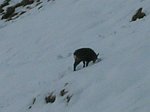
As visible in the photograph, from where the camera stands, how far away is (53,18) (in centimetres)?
2153

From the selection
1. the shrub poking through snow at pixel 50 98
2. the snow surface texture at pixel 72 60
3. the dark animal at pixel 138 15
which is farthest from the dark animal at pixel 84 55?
the dark animal at pixel 138 15

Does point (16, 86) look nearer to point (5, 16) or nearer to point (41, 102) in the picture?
point (41, 102)

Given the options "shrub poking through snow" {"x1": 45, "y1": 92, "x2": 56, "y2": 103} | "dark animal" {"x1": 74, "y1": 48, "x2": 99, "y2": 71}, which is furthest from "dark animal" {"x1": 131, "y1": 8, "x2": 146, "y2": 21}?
"shrub poking through snow" {"x1": 45, "y1": 92, "x2": 56, "y2": 103}

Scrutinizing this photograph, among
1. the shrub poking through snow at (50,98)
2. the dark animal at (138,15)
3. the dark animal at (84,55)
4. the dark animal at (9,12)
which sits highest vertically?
the dark animal at (84,55)

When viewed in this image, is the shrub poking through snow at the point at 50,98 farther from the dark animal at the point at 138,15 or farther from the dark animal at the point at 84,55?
the dark animal at the point at 138,15

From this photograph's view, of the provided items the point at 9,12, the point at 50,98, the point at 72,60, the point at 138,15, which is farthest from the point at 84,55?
the point at 9,12

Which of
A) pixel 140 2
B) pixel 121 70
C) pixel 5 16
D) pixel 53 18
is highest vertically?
pixel 121 70

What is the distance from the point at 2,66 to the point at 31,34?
349 cm

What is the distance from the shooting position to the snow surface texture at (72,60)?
11453mm

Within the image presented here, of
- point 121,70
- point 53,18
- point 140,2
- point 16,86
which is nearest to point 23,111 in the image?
point 16,86

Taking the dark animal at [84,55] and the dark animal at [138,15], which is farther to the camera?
the dark animal at [138,15]

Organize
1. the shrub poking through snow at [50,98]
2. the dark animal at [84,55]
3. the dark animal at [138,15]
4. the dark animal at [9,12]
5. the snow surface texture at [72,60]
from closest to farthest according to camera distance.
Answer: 1. the snow surface texture at [72,60]
2. the shrub poking through snow at [50,98]
3. the dark animal at [84,55]
4. the dark animal at [138,15]
5. the dark animal at [9,12]

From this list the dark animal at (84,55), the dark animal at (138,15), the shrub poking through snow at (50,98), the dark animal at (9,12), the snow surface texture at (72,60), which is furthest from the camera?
the dark animal at (9,12)

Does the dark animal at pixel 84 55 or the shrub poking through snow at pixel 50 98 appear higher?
the dark animal at pixel 84 55
